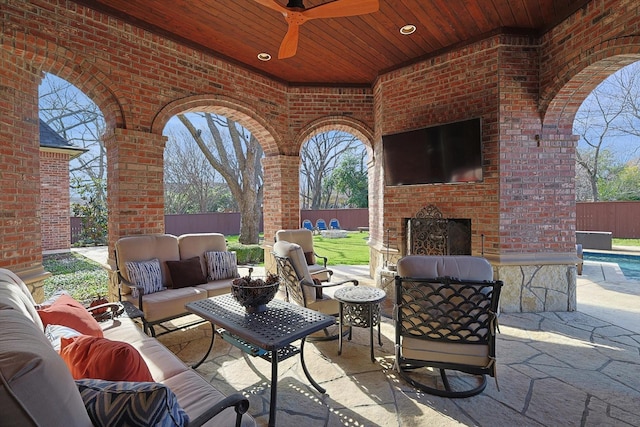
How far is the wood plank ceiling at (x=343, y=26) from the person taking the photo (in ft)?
12.2

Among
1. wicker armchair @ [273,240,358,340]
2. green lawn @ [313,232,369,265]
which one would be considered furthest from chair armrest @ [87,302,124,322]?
green lawn @ [313,232,369,265]

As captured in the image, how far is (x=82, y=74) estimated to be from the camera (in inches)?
149

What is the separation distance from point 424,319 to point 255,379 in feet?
4.86

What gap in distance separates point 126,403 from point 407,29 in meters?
4.67

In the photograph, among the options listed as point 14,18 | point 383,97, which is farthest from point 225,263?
point 383,97

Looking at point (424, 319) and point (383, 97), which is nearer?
point (424, 319)

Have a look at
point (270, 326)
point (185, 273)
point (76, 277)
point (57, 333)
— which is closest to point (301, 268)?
point (270, 326)

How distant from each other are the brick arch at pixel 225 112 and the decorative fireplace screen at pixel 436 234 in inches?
111

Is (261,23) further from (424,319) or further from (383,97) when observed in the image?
(424,319)

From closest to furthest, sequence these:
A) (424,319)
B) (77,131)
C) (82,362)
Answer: (82,362) < (424,319) < (77,131)

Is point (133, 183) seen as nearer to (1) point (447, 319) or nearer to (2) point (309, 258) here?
(2) point (309, 258)

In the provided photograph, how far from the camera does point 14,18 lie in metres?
3.22

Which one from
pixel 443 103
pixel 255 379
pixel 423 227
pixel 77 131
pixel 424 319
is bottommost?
pixel 255 379

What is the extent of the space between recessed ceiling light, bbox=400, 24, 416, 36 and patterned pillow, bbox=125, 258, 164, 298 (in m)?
4.21
